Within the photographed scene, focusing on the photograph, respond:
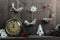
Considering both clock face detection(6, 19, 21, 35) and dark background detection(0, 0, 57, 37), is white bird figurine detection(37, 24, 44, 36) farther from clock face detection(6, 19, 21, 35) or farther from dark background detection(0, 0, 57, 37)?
clock face detection(6, 19, 21, 35)

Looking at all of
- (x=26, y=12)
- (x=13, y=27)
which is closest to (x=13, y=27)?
(x=13, y=27)

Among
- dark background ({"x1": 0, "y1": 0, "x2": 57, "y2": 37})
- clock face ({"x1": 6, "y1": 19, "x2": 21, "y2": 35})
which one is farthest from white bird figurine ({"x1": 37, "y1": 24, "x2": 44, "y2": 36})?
clock face ({"x1": 6, "y1": 19, "x2": 21, "y2": 35})

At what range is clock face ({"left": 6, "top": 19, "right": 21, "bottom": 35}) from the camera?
2069mm

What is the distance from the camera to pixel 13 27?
209 cm

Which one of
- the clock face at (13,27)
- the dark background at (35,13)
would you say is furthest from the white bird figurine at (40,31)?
the clock face at (13,27)

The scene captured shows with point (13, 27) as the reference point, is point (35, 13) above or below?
above

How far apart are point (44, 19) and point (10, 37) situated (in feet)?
1.47

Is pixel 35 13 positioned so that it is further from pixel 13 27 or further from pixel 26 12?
pixel 13 27

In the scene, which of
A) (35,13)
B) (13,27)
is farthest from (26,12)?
(13,27)

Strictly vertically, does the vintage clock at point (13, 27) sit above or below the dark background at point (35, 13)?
below

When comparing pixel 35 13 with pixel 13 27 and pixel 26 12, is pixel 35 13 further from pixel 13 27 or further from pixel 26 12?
pixel 13 27

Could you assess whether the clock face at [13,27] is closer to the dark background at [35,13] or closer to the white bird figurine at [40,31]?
the dark background at [35,13]

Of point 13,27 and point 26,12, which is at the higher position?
point 26,12

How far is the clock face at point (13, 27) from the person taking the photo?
2069 mm
